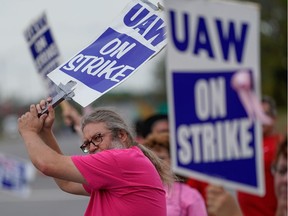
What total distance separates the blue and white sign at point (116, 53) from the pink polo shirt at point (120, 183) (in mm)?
286

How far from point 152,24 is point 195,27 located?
316 millimetres

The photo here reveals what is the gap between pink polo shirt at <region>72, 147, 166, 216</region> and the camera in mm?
5164

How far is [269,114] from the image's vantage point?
9109 mm

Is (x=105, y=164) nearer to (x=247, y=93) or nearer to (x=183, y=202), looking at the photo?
(x=247, y=93)

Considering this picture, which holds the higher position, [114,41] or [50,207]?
[114,41]

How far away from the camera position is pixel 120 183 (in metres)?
5.20

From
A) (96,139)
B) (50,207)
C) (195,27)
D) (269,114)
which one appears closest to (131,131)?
(96,139)

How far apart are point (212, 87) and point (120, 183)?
660mm

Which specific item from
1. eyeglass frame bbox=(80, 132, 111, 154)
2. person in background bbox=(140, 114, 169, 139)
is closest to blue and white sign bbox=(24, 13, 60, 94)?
person in background bbox=(140, 114, 169, 139)

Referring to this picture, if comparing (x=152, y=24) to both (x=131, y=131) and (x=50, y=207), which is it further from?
(x=50, y=207)

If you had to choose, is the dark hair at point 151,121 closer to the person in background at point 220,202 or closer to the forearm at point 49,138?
the forearm at point 49,138

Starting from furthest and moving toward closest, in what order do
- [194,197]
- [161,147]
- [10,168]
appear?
[10,168] < [161,147] < [194,197]

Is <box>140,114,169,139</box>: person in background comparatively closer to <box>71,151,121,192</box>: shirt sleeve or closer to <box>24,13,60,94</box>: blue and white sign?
<box>24,13,60,94</box>: blue and white sign

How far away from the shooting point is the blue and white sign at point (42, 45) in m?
7.69
